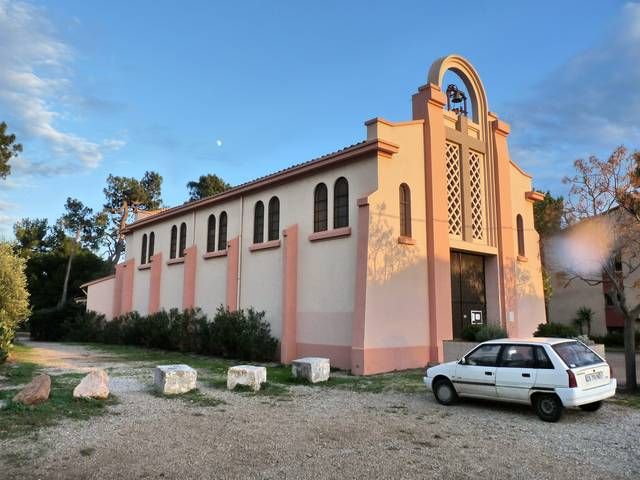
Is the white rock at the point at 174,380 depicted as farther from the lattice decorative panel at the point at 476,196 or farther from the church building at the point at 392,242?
the lattice decorative panel at the point at 476,196

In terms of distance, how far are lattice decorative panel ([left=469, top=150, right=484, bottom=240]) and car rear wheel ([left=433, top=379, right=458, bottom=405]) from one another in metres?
8.97

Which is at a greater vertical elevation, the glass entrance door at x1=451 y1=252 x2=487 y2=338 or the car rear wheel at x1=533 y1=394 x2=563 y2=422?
the glass entrance door at x1=451 y1=252 x2=487 y2=338

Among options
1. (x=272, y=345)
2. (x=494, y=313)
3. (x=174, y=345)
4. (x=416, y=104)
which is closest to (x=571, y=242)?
(x=494, y=313)

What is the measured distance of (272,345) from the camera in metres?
17.5

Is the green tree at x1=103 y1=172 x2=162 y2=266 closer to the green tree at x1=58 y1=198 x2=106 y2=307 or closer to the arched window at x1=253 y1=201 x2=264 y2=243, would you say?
the green tree at x1=58 y1=198 x2=106 y2=307

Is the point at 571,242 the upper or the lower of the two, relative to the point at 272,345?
upper

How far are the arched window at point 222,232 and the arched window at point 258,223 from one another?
7.95 feet

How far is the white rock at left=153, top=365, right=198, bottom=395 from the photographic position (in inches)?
413

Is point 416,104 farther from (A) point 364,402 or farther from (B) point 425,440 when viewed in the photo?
(B) point 425,440

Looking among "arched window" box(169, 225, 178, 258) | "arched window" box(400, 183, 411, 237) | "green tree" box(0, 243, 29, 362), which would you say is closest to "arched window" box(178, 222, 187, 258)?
"arched window" box(169, 225, 178, 258)

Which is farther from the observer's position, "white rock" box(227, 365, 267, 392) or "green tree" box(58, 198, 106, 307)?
"green tree" box(58, 198, 106, 307)

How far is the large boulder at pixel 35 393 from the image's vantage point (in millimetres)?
8602

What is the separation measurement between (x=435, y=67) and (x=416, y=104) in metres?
1.56

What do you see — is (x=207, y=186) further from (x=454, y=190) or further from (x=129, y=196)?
(x=454, y=190)
